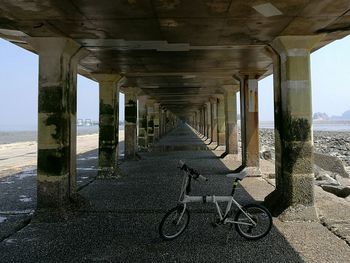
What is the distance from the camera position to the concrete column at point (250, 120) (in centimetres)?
1502

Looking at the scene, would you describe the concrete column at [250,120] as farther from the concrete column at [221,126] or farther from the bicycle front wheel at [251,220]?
the concrete column at [221,126]

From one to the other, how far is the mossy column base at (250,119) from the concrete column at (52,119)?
27.3 ft

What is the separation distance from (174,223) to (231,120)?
50.2ft

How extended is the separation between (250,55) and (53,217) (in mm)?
7785

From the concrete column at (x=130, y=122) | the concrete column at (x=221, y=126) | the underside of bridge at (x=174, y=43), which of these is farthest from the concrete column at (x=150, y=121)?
the underside of bridge at (x=174, y=43)

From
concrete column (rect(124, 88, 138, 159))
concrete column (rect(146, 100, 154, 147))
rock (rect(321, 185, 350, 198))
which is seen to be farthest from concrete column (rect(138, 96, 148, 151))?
rock (rect(321, 185, 350, 198))

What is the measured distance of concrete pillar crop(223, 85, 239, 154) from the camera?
21.6 m

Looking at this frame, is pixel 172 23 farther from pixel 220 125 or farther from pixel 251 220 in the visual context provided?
pixel 220 125

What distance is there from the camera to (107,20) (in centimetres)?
738

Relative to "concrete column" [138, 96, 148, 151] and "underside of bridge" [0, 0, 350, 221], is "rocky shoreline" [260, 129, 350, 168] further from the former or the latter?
"underside of bridge" [0, 0, 350, 221]

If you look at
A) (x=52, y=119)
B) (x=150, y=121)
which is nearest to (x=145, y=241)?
(x=52, y=119)

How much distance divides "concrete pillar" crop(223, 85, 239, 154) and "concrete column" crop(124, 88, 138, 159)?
552cm

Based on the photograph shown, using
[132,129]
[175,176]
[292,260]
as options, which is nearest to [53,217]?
[292,260]

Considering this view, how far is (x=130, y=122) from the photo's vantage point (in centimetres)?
2078
